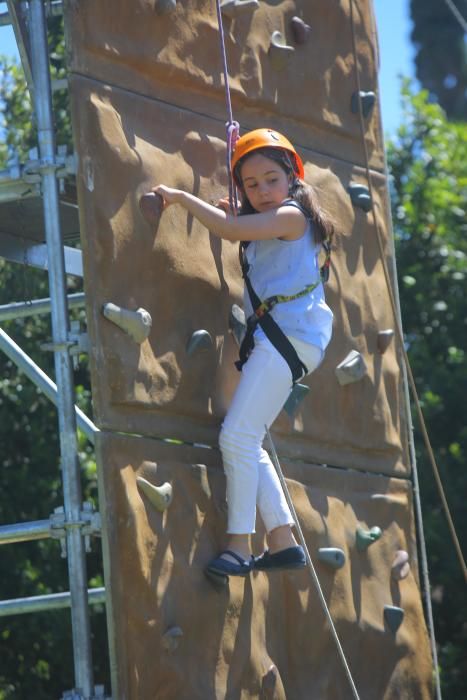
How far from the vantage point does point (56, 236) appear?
195 inches

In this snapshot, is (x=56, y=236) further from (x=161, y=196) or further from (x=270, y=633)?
(x=270, y=633)

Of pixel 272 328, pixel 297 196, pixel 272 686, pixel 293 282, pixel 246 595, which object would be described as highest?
pixel 297 196

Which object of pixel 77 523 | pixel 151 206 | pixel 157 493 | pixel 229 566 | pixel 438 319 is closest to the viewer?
pixel 77 523

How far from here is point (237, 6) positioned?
19.0 feet

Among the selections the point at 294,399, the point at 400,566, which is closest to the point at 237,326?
the point at 294,399

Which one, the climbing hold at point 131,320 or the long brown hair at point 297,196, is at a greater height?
the long brown hair at point 297,196

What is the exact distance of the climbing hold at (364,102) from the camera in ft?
21.3

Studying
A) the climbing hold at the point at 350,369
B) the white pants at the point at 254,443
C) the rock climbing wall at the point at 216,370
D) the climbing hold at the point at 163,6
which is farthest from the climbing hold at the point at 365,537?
the climbing hold at the point at 163,6

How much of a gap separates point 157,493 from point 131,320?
59cm

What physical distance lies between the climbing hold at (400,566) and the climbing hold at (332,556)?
1.54 feet

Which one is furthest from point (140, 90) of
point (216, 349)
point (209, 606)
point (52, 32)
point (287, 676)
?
point (52, 32)

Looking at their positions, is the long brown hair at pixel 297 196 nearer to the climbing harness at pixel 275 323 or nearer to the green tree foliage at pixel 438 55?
the climbing harness at pixel 275 323

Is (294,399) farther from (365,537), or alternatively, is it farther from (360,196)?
(360,196)

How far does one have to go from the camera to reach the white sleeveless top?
519cm
